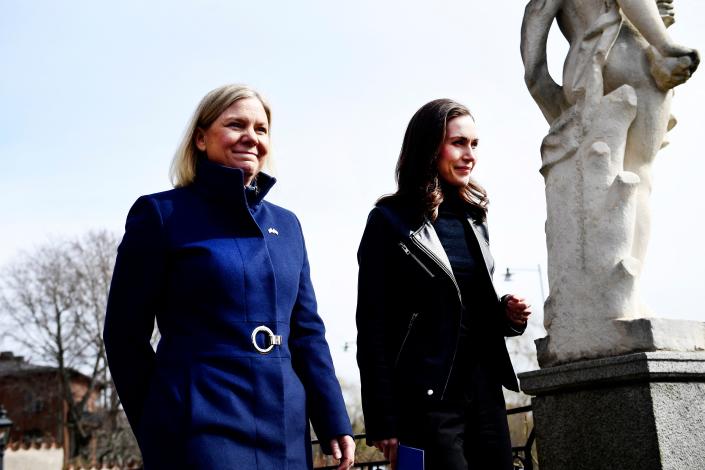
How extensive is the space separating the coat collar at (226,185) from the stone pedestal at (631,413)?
2669 millimetres

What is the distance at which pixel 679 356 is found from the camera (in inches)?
181

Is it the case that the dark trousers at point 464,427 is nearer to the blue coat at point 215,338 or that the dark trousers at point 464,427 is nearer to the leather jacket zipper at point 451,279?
the leather jacket zipper at point 451,279

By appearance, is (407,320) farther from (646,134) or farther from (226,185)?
(646,134)

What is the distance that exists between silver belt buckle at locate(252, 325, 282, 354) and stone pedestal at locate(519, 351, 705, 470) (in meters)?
2.65

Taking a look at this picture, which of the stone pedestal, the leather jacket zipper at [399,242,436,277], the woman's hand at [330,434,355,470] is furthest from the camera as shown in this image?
the stone pedestal

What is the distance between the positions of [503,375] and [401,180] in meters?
1.00

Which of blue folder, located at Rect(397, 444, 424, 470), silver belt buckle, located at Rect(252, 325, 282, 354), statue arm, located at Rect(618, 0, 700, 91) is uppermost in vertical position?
statue arm, located at Rect(618, 0, 700, 91)

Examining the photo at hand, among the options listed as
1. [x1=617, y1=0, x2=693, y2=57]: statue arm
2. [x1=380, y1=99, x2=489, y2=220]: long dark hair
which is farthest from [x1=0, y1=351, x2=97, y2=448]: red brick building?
[x1=380, y1=99, x2=489, y2=220]: long dark hair

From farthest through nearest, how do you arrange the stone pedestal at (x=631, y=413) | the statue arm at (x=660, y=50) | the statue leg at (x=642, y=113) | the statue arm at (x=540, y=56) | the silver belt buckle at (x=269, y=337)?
the statue arm at (x=540, y=56) → the statue leg at (x=642, y=113) → the statue arm at (x=660, y=50) → the stone pedestal at (x=631, y=413) → the silver belt buckle at (x=269, y=337)

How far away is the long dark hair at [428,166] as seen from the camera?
3.56m

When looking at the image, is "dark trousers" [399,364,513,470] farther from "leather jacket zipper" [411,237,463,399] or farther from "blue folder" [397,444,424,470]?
"blue folder" [397,444,424,470]

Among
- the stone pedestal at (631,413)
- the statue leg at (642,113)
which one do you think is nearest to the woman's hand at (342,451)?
the stone pedestal at (631,413)

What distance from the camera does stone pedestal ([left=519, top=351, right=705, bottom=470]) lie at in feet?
14.6

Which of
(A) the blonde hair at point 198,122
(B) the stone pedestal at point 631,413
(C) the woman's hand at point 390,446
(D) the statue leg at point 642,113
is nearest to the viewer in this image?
(A) the blonde hair at point 198,122
